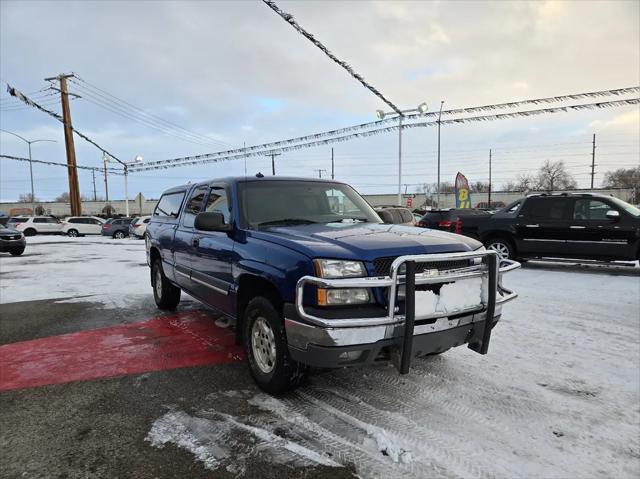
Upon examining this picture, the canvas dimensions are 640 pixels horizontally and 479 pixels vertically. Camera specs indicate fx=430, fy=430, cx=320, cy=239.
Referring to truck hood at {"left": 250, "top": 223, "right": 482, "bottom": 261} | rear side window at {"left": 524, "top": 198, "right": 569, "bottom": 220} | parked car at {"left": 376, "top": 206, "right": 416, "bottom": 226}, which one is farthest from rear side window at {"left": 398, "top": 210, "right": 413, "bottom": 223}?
rear side window at {"left": 524, "top": 198, "right": 569, "bottom": 220}

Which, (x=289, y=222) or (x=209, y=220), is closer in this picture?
(x=209, y=220)

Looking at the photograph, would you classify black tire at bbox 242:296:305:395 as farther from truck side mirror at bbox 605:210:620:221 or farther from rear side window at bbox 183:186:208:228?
truck side mirror at bbox 605:210:620:221

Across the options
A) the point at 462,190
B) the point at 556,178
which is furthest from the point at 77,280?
the point at 556,178

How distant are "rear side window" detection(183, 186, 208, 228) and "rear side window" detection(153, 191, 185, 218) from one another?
1.44 ft

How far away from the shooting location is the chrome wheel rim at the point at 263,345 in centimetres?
340

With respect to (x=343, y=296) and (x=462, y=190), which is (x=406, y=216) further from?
(x=462, y=190)

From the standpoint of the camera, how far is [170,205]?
20.9 ft

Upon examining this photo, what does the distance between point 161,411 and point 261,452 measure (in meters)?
1.01

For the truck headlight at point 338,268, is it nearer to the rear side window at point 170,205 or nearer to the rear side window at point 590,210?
the rear side window at point 170,205

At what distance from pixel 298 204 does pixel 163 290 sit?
10.2 ft

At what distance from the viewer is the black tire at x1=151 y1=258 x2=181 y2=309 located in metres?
6.37

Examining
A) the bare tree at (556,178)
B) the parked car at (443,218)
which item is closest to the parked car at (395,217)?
the parked car at (443,218)

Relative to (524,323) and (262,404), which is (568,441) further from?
(524,323)

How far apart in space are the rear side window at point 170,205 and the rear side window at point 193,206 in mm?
439
